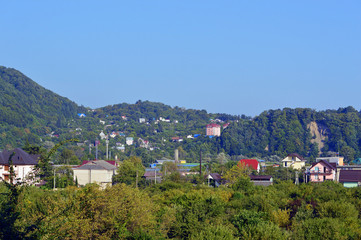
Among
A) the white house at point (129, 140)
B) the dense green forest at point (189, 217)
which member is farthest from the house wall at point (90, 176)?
the white house at point (129, 140)

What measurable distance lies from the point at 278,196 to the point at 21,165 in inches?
997

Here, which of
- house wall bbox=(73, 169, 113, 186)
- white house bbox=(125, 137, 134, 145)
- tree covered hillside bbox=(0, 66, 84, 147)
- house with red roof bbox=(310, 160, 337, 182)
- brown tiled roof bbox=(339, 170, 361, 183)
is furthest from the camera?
white house bbox=(125, 137, 134, 145)

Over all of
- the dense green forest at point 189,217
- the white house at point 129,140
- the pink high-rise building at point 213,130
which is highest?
the pink high-rise building at point 213,130

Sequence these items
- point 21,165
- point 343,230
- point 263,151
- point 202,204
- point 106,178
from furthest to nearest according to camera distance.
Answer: point 263,151 < point 106,178 < point 21,165 < point 202,204 < point 343,230

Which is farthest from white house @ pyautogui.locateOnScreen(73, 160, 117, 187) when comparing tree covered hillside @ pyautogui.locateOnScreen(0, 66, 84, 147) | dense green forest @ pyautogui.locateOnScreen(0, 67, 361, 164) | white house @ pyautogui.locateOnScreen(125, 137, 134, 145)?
white house @ pyautogui.locateOnScreen(125, 137, 134, 145)

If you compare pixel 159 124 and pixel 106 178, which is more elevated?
pixel 159 124

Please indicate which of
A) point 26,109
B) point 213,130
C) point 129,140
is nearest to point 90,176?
point 129,140


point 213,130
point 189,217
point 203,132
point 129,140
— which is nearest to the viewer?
point 189,217

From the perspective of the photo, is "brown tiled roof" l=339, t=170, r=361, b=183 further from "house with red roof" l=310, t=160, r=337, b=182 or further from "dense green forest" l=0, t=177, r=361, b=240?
"dense green forest" l=0, t=177, r=361, b=240

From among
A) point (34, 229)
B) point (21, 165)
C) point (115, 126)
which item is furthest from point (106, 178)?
point (115, 126)

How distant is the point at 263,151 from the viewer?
136 m

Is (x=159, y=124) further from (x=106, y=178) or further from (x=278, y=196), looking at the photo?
(x=278, y=196)

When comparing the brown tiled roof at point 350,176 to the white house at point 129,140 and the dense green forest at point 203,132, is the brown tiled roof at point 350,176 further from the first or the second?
the white house at point 129,140

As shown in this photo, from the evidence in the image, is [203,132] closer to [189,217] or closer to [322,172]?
[322,172]
